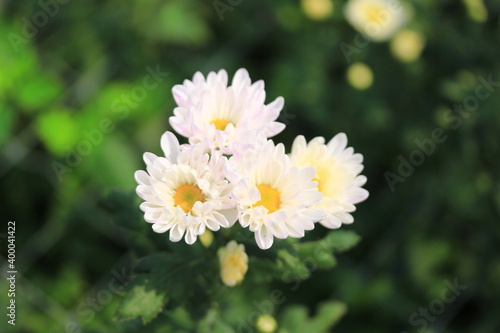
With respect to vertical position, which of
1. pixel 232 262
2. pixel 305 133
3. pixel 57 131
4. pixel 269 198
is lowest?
pixel 57 131

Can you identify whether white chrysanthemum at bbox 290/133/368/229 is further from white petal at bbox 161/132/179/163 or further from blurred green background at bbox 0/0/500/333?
blurred green background at bbox 0/0/500/333

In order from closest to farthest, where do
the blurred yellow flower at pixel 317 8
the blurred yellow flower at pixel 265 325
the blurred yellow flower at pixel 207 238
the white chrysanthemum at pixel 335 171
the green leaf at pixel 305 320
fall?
the white chrysanthemum at pixel 335 171, the blurred yellow flower at pixel 207 238, the blurred yellow flower at pixel 265 325, the green leaf at pixel 305 320, the blurred yellow flower at pixel 317 8

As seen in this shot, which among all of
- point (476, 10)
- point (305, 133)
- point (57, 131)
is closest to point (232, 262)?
point (57, 131)

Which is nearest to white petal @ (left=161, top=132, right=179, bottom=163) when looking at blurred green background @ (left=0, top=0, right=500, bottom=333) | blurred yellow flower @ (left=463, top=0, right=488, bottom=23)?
blurred green background @ (left=0, top=0, right=500, bottom=333)

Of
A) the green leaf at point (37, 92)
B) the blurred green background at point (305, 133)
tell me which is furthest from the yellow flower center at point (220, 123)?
the green leaf at point (37, 92)

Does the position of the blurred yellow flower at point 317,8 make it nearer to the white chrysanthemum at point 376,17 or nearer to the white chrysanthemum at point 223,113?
the white chrysanthemum at point 376,17

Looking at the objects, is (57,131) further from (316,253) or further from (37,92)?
(316,253)

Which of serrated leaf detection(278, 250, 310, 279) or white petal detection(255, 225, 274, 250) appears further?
serrated leaf detection(278, 250, 310, 279)
